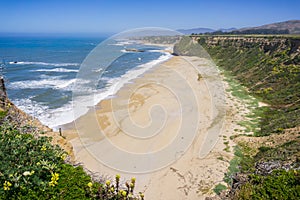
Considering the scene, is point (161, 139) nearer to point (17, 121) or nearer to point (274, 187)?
point (17, 121)

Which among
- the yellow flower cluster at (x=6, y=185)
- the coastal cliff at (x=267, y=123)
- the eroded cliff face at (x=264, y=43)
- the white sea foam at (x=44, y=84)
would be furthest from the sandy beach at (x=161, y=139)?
the eroded cliff face at (x=264, y=43)

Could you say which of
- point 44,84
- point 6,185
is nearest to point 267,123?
point 6,185

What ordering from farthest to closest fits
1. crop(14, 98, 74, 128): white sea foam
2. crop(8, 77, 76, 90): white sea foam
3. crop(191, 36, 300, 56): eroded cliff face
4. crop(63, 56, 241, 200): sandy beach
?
crop(191, 36, 300, 56): eroded cliff face
crop(8, 77, 76, 90): white sea foam
crop(14, 98, 74, 128): white sea foam
crop(63, 56, 241, 200): sandy beach

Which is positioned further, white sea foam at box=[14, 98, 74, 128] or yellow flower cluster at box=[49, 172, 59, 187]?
white sea foam at box=[14, 98, 74, 128]

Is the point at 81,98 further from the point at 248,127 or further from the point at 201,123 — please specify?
the point at 248,127

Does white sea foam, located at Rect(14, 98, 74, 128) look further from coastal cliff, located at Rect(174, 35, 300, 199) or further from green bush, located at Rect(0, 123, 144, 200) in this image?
coastal cliff, located at Rect(174, 35, 300, 199)

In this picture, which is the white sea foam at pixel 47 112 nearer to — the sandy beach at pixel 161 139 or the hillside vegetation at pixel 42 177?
the sandy beach at pixel 161 139

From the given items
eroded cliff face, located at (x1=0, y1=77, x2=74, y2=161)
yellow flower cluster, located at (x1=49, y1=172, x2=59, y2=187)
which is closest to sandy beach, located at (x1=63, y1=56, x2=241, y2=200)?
eroded cliff face, located at (x1=0, y1=77, x2=74, y2=161)

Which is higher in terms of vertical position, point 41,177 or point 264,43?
point 264,43
